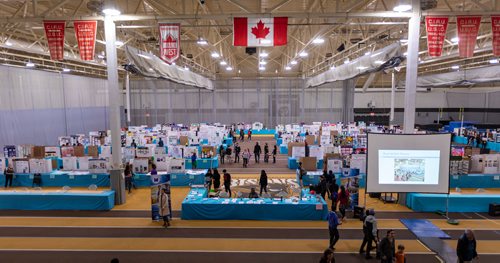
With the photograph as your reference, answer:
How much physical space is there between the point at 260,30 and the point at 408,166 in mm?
6677

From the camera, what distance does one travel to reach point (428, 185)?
10422mm

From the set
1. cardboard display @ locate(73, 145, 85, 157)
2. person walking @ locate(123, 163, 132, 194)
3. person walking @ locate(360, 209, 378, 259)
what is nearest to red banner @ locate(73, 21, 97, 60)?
person walking @ locate(123, 163, 132, 194)

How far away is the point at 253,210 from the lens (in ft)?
37.8

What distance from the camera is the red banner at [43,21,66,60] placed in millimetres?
12078

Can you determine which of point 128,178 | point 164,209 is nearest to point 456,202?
point 164,209

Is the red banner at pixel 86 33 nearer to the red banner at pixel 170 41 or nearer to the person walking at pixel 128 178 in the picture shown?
the red banner at pixel 170 41

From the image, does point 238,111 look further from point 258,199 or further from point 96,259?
point 96,259

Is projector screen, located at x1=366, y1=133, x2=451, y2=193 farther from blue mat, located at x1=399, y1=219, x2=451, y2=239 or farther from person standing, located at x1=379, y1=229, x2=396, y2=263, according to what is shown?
person standing, located at x1=379, y1=229, x2=396, y2=263

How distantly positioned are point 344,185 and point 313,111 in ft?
103

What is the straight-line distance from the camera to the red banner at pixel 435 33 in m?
11.6

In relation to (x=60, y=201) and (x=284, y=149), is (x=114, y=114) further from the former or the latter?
(x=284, y=149)

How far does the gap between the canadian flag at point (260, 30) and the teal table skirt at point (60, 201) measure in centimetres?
799

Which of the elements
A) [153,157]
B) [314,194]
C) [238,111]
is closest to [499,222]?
[314,194]

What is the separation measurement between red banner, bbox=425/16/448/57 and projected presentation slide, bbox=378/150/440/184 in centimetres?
392
